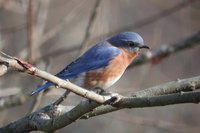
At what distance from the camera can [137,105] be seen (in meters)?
2.31

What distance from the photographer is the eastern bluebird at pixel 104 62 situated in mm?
4130

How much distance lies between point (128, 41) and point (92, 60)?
0.35 meters

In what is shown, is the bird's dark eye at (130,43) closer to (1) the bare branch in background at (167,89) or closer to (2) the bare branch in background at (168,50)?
(2) the bare branch in background at (168,50)

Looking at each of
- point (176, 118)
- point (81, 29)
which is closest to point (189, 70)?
point (176, 118)

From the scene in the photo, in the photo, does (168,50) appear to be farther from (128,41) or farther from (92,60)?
(92,60)

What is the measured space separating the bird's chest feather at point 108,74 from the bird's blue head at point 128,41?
93 mm

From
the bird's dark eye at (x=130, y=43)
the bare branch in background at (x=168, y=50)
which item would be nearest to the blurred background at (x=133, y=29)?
the bare branch in background at (x=168, y=50)

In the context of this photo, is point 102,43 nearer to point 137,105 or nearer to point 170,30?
point 137,105

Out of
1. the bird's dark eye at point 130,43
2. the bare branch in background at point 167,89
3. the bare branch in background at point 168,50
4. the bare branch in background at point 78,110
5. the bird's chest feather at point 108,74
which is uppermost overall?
the bird's dark eye at point 130,43

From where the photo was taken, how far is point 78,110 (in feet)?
8.41

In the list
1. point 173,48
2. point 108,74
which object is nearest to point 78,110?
point 108,74

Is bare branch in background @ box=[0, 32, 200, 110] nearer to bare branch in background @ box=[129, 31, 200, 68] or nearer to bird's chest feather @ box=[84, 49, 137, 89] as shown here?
bare branch in background @ box=[129, 31, 200, 68]

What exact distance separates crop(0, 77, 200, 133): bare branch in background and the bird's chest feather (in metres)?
1.12

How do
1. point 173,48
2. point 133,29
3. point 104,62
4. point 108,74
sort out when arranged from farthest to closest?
point 133,29 < point 173,48 < point 104,62 < point 108,74
